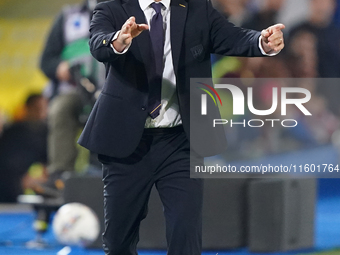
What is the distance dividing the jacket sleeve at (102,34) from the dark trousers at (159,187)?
445 mm

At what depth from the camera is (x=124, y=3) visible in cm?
223

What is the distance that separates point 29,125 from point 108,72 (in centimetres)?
370

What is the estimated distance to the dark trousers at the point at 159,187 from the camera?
7.04 ft

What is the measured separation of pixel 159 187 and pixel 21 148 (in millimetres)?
3853

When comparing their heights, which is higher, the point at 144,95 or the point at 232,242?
the point at 144,95

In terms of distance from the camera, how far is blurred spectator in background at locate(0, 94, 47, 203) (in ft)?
18.7

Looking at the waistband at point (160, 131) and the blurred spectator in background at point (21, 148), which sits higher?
the waistband at point (160, 131)

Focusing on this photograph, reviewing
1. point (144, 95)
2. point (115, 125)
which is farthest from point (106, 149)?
point (144, 95)

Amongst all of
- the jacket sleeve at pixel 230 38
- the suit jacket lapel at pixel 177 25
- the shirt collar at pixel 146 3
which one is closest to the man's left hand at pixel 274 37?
the jacket sleeve at pixel 230 38

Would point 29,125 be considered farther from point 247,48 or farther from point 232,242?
point 247,48

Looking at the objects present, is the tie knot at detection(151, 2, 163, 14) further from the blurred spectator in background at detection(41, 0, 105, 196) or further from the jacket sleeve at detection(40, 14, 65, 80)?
the jacket sleeve at detection(40, 14, 65, 80)

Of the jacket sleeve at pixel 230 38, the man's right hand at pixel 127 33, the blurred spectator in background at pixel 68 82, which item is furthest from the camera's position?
the blurred spectator in background at pixel 68 82

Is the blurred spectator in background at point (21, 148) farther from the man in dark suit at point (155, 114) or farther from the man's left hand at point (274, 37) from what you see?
the man's left hand at point (274, 37)

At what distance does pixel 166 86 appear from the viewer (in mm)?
2215
